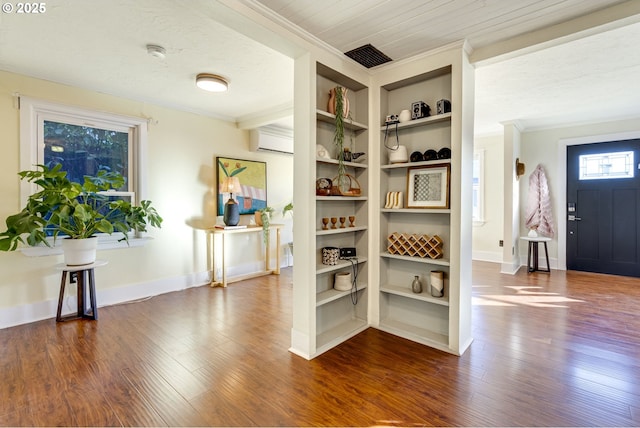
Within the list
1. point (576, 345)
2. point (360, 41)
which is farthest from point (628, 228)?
point (360, 41)

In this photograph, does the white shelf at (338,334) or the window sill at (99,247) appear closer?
the white shelf at (338,334)

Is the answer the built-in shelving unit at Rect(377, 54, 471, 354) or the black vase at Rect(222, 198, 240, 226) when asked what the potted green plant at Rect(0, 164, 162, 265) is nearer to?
the black vase at Rect(222, 198, 240, 226)

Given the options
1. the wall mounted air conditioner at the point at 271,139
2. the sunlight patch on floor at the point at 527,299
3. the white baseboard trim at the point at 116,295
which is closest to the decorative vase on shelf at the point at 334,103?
the wall mounted air conditioner at the point at 271,139

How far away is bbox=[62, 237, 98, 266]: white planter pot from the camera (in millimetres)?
2924

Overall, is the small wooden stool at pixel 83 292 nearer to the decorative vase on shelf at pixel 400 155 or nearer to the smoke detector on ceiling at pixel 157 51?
the smoke detector on ceiling at pixel 157 51

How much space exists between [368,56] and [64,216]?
299 cm

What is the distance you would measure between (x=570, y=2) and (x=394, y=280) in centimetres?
236

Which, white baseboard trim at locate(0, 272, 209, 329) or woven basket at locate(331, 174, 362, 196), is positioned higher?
woven basket at locate(331, 174, 362, 196)

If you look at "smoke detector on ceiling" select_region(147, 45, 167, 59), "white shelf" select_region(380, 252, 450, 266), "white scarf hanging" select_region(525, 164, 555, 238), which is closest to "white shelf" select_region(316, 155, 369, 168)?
"white shelf" select_region(380, 252, 450, 266)

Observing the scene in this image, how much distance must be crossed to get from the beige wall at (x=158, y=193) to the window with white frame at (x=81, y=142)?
79 mm

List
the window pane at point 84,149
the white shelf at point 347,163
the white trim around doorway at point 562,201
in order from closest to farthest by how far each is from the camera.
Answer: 1. the white shelf at point 347,163
2. the window pane at point 84,149
3. the white trim around doorway at point 562,201

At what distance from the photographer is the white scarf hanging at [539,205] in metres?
5.19

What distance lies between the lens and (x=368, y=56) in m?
2.53

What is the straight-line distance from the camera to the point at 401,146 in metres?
2.71
